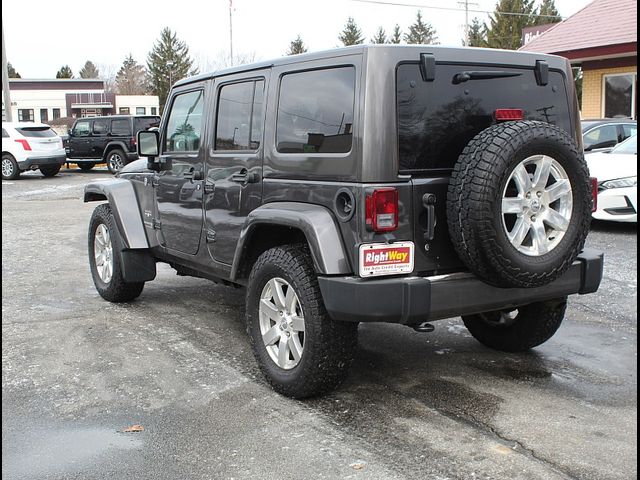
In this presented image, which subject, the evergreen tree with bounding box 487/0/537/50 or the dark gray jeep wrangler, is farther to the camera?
the evergreen tree with bounding box 487/0/537/50

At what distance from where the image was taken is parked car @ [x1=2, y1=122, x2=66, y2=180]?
21.5m

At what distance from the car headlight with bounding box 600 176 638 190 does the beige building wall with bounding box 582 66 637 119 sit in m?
11.0

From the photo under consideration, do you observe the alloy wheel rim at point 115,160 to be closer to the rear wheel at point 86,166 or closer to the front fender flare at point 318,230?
the rear wheel at point 86,166

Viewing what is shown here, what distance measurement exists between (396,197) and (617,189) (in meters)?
7.11

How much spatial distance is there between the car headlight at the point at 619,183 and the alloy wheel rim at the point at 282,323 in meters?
7.05

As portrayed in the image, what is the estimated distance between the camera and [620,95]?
19.6 m

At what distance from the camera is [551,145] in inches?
148

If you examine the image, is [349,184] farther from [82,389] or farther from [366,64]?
[82,389]

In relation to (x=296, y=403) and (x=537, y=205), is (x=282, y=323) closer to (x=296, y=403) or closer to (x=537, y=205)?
(x=296, y=403)

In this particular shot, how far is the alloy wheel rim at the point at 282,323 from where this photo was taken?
4.16m

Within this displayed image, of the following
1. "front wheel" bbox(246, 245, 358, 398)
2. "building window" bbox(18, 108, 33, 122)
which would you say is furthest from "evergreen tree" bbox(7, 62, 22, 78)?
"front wheel" bbox(246, 245, 358, 398)

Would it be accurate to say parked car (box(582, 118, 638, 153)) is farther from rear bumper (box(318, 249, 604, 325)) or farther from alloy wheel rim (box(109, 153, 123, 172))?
alloy wheel rim (box(109, 153, 123, 172))

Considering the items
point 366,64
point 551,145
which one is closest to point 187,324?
point 366,64

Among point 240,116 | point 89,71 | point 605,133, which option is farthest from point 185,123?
point 89,71
